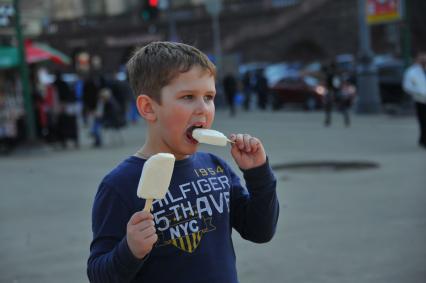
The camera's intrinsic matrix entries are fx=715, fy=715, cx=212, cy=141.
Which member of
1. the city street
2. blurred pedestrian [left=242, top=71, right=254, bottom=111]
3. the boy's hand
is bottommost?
blurred pedestrian [left=242, top=71, right=254, bottom=111]

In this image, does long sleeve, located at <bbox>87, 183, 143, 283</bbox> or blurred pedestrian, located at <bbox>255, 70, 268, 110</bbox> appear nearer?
long sleeve, located at <bbox>87, 183, 143, 283</bbox>

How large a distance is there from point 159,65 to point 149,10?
2119 cm

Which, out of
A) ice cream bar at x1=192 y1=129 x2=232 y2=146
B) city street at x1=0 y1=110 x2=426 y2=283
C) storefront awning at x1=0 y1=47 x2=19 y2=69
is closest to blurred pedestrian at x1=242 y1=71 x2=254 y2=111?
storefront awning at x1=0 y1=47 x2=19 y2=69

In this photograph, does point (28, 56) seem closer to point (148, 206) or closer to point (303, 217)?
point (303, 217)

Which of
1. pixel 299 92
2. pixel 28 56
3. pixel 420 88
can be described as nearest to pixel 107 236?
pixel 420 88

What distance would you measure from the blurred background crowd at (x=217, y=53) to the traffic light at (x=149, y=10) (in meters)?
0.04

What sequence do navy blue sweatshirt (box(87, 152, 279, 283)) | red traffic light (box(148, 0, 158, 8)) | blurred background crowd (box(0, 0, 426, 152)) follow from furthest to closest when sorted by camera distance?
red traffic light (box(148, 0, 158, 8)) → blurred background crowd (box(0, 0, 426, 152)) → navy blue sweatshirt (box(87, 152, 279, 283))

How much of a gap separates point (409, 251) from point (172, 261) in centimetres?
397

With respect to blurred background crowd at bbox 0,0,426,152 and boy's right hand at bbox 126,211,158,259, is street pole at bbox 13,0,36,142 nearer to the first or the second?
blurred background crowd at bbox 0,0,426,152

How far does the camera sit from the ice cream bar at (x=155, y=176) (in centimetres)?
223

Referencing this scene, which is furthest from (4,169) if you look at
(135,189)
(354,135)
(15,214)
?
(135,189)

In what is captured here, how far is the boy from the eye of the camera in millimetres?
2479

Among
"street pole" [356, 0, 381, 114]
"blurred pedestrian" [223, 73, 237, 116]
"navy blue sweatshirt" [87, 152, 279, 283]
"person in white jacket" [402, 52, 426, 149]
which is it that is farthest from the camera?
"blurred pedestrian" [223, 73, 237, 116]

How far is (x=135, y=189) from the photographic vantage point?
251 cm
